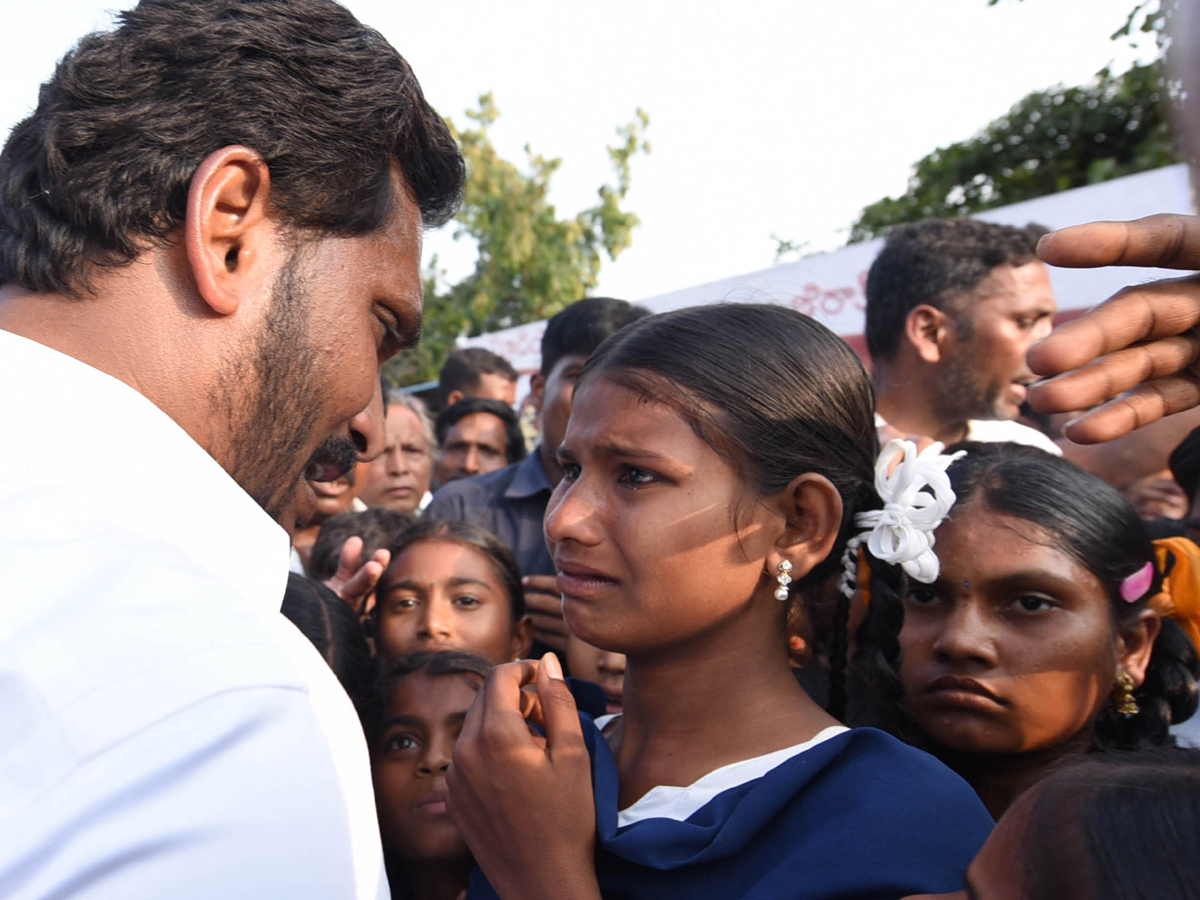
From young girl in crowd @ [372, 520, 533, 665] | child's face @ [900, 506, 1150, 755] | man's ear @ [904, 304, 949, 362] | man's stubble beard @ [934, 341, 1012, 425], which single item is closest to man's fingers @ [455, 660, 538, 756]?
child's face @ [900, 506, 1150, 755]

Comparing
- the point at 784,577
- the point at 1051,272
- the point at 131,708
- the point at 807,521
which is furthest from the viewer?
the point at 1051,272

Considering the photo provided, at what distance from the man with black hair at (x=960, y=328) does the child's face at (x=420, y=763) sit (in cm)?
188

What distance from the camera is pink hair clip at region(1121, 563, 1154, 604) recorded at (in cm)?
234

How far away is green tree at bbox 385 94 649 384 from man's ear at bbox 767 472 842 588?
16235 millimetres

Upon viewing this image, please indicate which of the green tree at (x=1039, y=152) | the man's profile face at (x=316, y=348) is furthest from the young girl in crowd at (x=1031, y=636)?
the green tree at (x=1039, y=152)

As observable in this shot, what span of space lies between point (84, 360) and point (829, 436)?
130 centimetres

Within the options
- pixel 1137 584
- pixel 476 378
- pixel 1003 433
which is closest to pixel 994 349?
pixel 1003 433

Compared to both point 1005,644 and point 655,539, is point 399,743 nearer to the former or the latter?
point 655,539

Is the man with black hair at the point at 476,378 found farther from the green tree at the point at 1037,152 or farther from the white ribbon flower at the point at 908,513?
the green tree at the point at 1037,152

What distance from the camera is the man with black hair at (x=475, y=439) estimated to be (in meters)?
6.41

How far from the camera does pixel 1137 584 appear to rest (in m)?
2.36

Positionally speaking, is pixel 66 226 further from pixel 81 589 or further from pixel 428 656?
pixel 428 656

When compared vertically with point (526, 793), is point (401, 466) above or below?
below

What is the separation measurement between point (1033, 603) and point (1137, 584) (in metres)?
0.32
